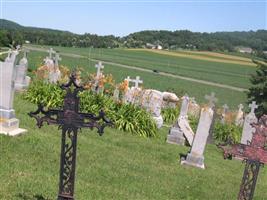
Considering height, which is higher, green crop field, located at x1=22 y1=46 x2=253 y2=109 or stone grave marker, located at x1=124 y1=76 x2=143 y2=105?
stone grave marker, located at x1=124 y1=76 x2=143 y2=105

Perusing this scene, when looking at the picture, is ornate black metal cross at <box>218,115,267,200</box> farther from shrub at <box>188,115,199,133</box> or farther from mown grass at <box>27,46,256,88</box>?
mown grass at <box>27,46,256,88</box>

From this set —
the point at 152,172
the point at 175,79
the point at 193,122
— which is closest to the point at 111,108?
the point at 152,172

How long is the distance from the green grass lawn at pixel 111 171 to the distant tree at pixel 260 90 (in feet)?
48.1

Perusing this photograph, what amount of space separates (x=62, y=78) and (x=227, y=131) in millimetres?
6629

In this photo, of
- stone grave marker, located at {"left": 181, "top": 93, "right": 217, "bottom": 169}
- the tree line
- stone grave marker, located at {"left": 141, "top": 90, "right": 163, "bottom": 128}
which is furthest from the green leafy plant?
the tree line

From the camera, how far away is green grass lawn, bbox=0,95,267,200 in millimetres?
7008

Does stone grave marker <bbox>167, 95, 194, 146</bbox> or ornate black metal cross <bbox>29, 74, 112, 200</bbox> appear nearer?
ornate black metal cross <bbox>29, 74, 112, 200</bbox>

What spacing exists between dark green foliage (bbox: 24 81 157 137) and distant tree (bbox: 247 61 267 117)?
14041 millimetres

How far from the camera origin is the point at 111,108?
14.1 meters

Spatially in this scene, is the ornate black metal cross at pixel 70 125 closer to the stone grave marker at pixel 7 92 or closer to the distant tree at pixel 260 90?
the stone grave marker at pixel 7 92

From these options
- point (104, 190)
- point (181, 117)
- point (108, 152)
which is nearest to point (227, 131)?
point (181, 117)

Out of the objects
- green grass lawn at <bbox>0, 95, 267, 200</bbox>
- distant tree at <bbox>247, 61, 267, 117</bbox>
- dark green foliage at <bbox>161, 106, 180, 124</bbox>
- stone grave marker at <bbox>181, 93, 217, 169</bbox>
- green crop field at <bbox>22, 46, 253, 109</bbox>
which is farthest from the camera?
green crop field at <bbox>22, 46, 253, 109</bbox>

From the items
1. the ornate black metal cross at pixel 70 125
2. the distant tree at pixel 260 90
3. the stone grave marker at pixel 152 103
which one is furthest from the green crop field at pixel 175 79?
the ornate black metal cross at pixel 70 125

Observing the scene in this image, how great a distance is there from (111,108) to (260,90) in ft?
54.6
